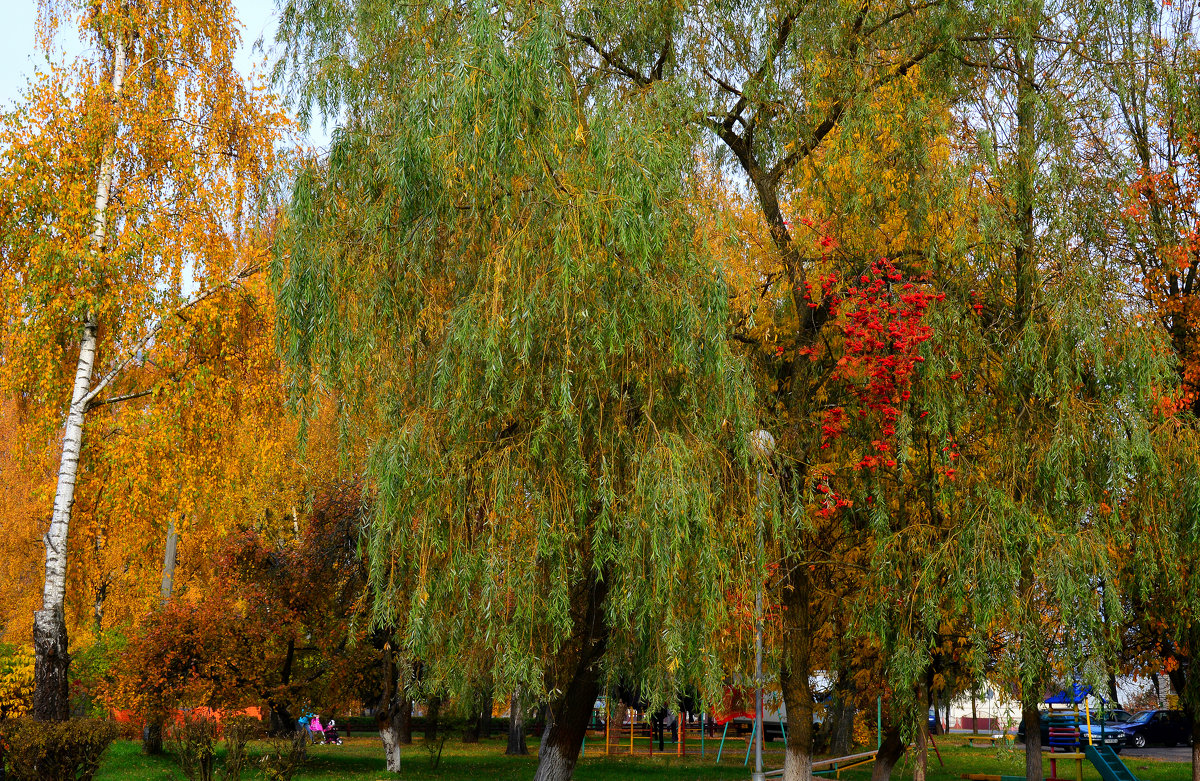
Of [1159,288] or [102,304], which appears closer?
[102,304]

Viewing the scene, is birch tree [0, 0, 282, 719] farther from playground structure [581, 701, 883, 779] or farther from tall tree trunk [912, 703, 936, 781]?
playground structure [581, 701, 883, 779]

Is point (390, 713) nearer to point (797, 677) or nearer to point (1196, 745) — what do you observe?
point (797, 677)

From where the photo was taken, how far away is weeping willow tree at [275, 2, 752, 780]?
25.9ft

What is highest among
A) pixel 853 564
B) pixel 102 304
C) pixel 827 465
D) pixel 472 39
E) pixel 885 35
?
pixel 885 35

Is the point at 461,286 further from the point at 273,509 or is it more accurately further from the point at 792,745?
the point at 273,509

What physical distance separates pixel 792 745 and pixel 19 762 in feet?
27.8

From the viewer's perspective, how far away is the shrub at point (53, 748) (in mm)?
10383

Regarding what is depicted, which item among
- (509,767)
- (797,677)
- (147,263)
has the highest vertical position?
(147,263)

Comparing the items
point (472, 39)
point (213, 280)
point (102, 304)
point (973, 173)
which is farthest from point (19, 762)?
point (973, 173)

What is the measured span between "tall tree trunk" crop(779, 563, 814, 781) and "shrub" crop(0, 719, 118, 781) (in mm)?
7815

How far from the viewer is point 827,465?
10727 millimetres

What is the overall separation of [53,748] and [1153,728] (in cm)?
3318

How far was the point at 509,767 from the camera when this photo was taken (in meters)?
20.9

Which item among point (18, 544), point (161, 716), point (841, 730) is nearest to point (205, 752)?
point (161, 716)
